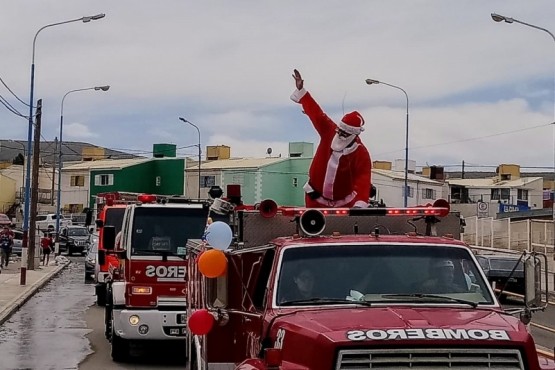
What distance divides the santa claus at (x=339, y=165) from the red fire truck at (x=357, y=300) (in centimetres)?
148

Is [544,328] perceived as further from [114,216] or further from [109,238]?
[109,238]

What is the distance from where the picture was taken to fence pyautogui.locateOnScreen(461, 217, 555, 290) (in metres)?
41.9

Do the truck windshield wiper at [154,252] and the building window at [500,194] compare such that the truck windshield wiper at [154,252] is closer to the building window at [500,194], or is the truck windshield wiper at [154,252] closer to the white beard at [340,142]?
the white beard at [340,142]

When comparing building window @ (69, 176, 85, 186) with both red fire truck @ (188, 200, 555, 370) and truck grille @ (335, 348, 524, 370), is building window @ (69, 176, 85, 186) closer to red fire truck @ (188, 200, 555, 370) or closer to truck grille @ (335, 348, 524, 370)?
red fire truck @ (188, 200, 555, 370)

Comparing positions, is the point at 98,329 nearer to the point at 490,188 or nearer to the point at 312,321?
the point at 312,321

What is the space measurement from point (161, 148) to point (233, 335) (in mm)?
75237

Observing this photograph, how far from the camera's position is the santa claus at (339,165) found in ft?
33.0

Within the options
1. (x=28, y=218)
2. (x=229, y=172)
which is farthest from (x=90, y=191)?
(x=28, y=218)

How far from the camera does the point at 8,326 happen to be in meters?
19.6

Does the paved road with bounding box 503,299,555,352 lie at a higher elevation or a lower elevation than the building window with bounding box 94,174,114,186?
lower

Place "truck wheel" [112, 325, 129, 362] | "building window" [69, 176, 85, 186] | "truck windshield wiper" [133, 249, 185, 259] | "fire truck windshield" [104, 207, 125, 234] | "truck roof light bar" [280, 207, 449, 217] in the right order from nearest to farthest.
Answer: "truck roof light bar" [280, 207, 449, 217] < "truck windshield wiper" [133, 249, 185, 259] < "truck wheel" [112, 325, 129, 362] < "fire truck windshield" [104, 207, 125, 234] < "building window" [69, 176, 85, 186]

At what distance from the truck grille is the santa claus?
430 centimetres

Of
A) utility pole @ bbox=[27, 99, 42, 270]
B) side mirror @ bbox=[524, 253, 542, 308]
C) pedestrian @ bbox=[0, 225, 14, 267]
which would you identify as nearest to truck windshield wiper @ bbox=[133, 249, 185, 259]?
side mirror @ bbox=[524, 253, 542, 308]

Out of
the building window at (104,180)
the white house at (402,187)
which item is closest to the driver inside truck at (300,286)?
the white house at (402,187)
